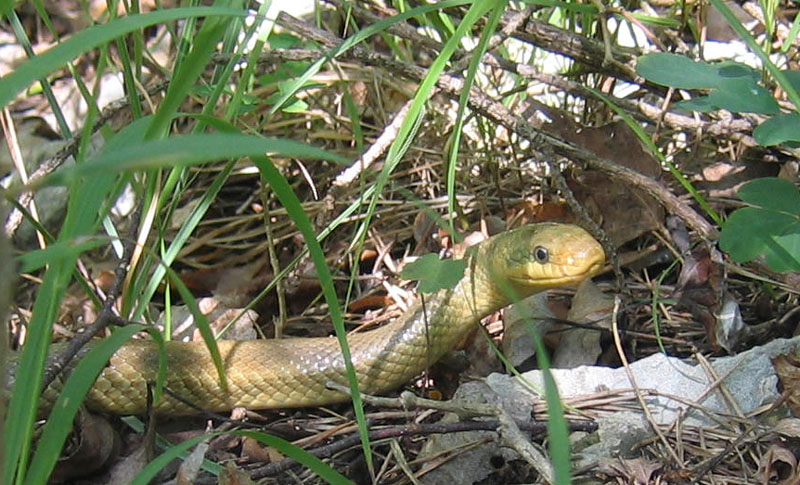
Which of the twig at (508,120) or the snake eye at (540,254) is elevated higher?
the twig at (508,120)

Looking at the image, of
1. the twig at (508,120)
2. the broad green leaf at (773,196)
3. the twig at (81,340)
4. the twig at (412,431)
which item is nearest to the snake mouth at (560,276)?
the twig at (508,120)

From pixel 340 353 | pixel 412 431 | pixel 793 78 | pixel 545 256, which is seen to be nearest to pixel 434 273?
pixel 412 431

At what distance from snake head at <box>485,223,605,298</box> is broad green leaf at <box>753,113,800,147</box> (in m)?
0.75

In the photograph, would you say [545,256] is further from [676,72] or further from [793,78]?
[793,78]

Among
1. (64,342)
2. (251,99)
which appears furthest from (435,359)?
(64,342)

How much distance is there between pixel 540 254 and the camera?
3076mm

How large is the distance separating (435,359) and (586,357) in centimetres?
51

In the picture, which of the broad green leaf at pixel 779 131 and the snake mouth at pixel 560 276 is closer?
the broad green leaf at pixel 779 131

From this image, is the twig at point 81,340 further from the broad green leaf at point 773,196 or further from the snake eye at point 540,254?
the broad green leaf at point 773,196

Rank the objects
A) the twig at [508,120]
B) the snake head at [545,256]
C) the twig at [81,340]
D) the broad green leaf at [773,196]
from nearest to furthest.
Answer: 1. the twig at [81,340]
2. the broad green leaf at [773,196]
3. the twig at [508,120]
4. the snake head at [545,256]

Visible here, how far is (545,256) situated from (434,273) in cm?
79

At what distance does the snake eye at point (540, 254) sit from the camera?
3057 mm

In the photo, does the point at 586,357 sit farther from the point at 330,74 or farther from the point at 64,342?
the point at 64,342

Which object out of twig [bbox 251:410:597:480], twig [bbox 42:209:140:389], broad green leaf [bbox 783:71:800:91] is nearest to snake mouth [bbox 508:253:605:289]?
twig [bbox 251:410:597:480]
